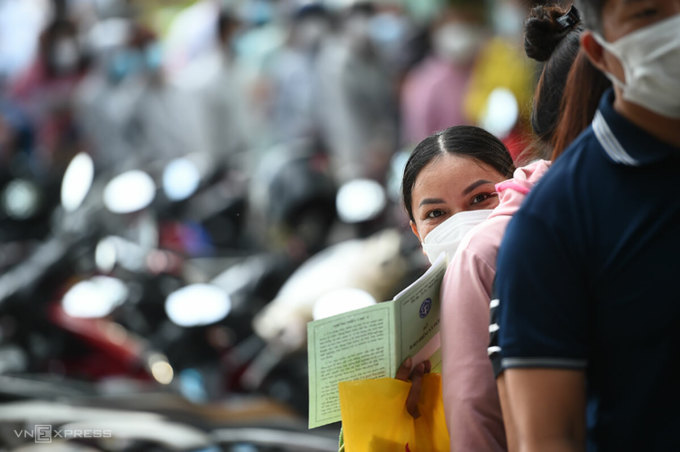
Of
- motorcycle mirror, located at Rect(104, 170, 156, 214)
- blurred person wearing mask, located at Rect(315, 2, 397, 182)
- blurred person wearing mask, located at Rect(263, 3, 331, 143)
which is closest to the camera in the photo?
motorcycle mirror, located at Rect(104, 170, 156, 214)

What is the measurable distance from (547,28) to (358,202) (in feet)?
21.2

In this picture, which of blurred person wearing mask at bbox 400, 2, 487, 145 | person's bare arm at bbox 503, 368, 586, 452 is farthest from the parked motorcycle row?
person's bare arm at bbox 503, 368, 586, 452

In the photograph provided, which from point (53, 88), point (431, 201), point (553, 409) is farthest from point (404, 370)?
point (53, 88)

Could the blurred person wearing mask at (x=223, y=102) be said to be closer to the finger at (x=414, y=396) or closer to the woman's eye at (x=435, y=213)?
the woman's eye at (x=435, y=213)

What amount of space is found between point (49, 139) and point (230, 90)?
3.27 m

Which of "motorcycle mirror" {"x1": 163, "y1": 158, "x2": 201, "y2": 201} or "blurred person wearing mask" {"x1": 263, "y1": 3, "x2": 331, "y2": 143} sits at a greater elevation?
"blurred person wearing mask" {"x1": 263, "y1": 3, "x2": 331, "y2": 143}

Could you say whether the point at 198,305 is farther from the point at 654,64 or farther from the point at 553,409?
the point at 654,64

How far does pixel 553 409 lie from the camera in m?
1.78

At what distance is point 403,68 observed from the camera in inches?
451

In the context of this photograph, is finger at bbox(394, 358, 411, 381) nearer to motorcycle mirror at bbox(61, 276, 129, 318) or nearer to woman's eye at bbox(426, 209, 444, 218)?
woman's eye at bbox(426, 209, 444, 218)

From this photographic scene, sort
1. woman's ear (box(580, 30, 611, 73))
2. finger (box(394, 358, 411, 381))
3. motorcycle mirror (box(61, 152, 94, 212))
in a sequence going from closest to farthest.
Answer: woman's ear (box(580, 30, 611, 73))
finger (box(394, 358, 411, 381))
motorcycle mirror (box(61, 152, 94, 212))

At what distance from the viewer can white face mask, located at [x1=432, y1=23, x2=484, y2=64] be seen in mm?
9862

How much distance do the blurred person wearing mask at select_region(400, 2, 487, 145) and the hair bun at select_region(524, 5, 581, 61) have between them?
6922 millimetres

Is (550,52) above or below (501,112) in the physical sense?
below
